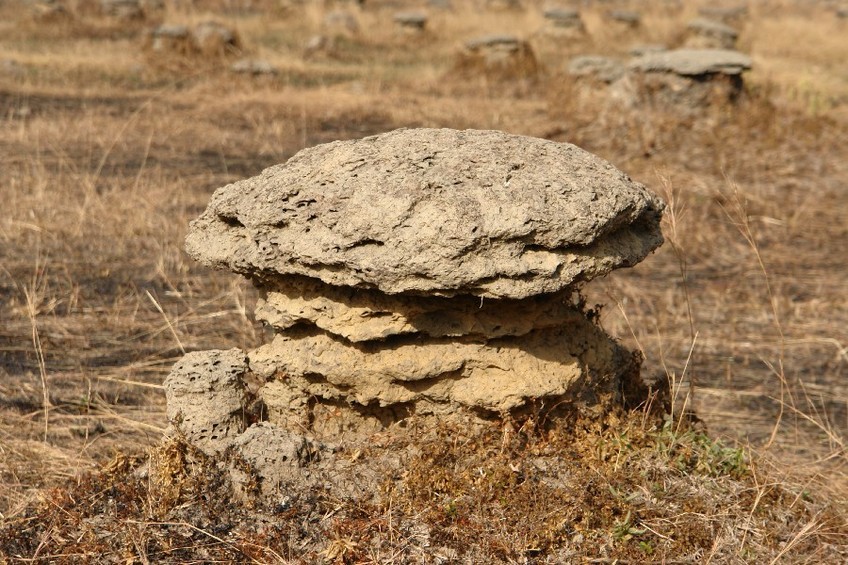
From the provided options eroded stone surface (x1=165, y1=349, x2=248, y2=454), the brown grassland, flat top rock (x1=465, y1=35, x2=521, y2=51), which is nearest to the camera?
the brown grassland

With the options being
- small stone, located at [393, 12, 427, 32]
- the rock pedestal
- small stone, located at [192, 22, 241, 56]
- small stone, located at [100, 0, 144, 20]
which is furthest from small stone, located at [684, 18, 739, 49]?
small stone, located at [100, 0, 144, 20]

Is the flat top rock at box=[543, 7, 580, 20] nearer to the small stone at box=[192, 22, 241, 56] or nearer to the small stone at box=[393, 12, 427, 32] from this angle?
the small stone at box=[393, 12, 427, 32]

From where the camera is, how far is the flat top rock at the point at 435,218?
2941 mm

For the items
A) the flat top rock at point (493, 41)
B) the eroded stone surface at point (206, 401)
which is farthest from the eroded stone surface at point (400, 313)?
the flat top rock at point (493, 41)

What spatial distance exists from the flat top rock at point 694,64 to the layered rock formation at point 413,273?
271 inches

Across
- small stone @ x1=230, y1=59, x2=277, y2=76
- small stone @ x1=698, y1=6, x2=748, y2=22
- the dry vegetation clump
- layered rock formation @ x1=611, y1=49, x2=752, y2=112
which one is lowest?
small stone @ x1=698, y1=6, x2=748, y2=22

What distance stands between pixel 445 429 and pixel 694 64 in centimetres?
755

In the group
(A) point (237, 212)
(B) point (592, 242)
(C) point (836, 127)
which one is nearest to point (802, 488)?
(B) point (592, 242)

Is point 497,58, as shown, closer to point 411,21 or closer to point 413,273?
point 411,21

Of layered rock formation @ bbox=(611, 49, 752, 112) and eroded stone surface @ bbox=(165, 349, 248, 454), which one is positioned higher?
eroded stone surface @ bbox=(165, 349, 248, 454)

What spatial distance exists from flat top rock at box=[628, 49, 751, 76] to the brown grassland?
0.39 meters

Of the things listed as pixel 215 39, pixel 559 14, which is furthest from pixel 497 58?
pixel 559 14

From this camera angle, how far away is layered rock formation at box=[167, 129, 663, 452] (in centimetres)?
297

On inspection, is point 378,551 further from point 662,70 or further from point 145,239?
point 662,70
